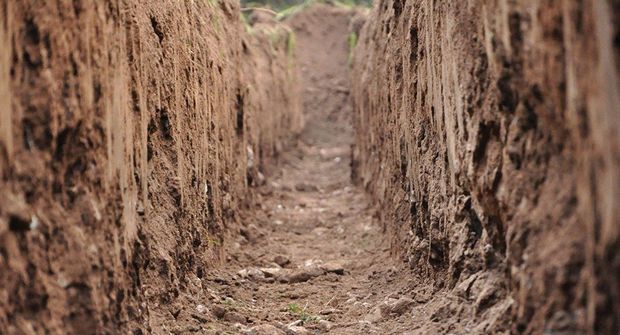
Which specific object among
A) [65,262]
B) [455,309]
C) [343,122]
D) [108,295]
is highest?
[65,262]

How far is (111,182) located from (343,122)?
1569cm

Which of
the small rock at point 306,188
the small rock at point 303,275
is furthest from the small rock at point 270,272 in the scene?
the small rock at point 306,188

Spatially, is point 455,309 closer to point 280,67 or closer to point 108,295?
point 108,295

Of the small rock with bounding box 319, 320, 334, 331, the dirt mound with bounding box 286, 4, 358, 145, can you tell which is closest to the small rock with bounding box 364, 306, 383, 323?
the small rock with bounding box 319, 320, 334, 331

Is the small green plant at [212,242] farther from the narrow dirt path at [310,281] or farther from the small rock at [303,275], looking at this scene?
the small rock at [303,275]

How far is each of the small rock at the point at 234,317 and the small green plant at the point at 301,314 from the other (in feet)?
1.21

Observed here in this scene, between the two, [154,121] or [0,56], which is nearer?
[0,56]

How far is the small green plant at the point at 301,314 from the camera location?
447 cm

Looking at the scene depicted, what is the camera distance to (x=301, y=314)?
4598 millimetres

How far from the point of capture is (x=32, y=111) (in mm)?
2547

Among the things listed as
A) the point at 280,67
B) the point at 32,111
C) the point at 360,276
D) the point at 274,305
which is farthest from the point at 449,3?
the point at 280,67

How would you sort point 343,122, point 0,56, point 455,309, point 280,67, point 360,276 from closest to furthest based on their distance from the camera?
1. point 0,56
2. point 455,309
3. point 360,276
4. point 280,67
5. point 343,122

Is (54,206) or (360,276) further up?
(54,206)

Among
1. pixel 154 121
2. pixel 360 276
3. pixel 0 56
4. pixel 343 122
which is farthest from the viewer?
pixel 343 122
